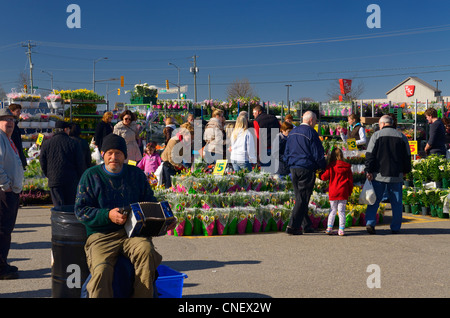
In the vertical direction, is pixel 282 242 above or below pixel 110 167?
below

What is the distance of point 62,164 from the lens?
8.21m

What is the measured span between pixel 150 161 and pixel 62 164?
→ 5.21 m

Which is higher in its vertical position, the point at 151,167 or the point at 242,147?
the point at 242,147

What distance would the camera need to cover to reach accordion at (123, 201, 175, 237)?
4.59 metres

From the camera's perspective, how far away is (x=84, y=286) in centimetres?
462

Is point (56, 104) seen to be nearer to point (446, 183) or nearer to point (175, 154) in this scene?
point (175, 154)

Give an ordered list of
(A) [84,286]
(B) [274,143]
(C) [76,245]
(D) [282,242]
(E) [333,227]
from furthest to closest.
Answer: (B) [274,143] < (E) [333,227] < (D) [282,242] < (C) [76,245] < (A) [84,286]

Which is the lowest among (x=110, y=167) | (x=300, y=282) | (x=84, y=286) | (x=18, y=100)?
(x=300, y=282)

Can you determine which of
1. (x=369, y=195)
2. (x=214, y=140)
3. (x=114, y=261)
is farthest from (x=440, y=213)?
(x=114, y=261)

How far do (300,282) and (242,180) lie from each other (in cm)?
407

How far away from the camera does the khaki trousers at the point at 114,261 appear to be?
4.43 meters
